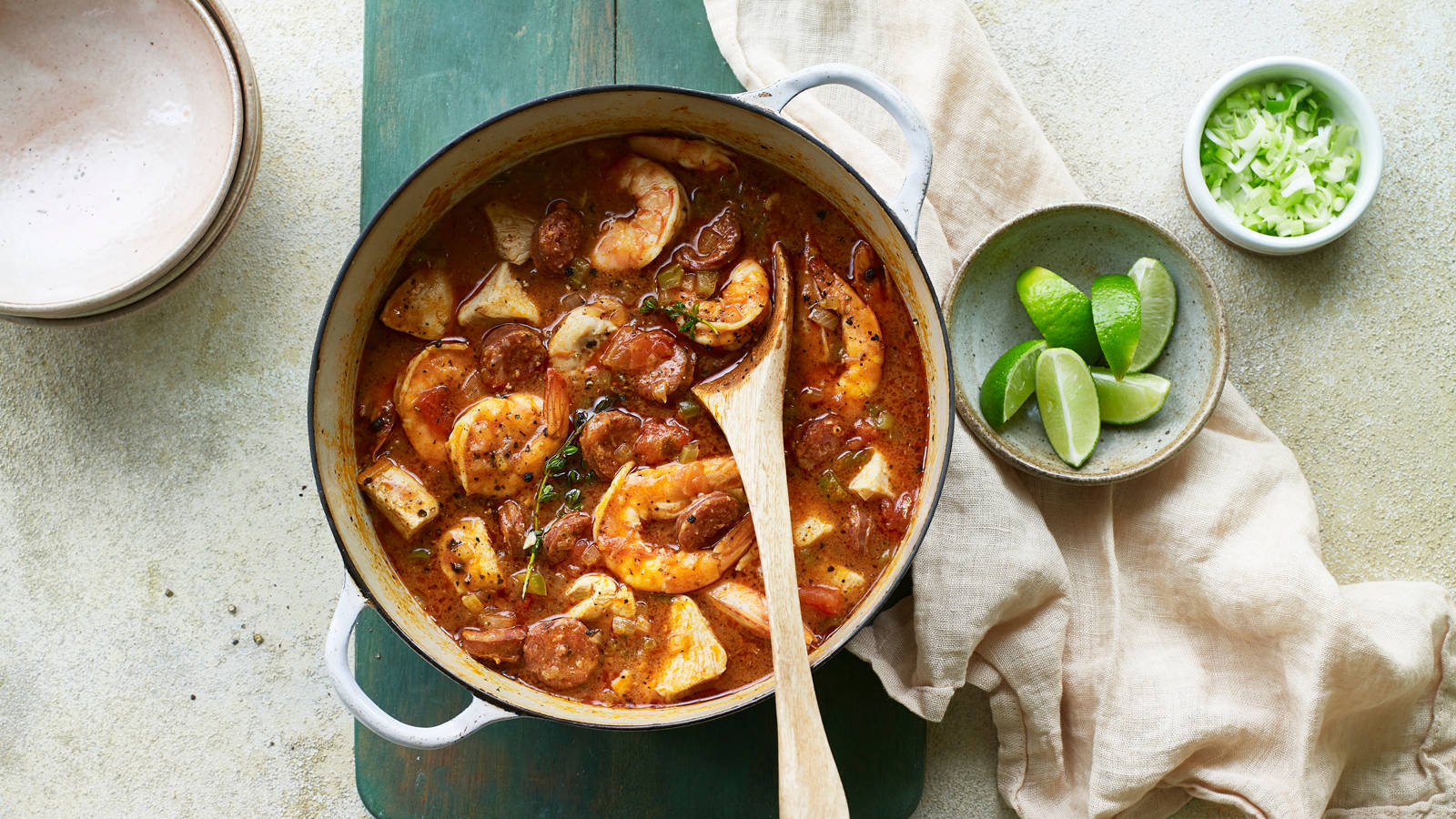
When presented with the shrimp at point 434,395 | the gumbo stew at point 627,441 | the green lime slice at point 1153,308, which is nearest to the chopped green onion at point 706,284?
the gumbo stew at point 627,441

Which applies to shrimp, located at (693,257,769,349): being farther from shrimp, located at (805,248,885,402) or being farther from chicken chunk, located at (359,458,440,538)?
chicken chunk, located at (359,458,440,538)

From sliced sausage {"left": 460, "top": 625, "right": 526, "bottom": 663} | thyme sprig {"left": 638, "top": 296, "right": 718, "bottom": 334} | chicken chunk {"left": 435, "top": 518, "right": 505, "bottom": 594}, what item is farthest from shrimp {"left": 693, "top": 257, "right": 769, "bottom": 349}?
sliced sausage {"left": 460, "top": 625, "right": 526, "bottom": 663}

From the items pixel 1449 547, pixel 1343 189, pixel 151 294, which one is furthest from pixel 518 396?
pixel 1449 547

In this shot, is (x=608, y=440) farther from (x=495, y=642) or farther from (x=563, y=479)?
(x=495, y=642)

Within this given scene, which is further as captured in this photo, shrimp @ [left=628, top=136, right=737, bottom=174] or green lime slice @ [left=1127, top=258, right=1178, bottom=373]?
green lime slice @ [left=1127, top=258, right=1178, bottom=373]

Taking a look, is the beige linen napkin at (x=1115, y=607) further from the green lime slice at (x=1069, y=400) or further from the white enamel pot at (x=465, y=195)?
the white enamel pot at (x=465, y=195)
